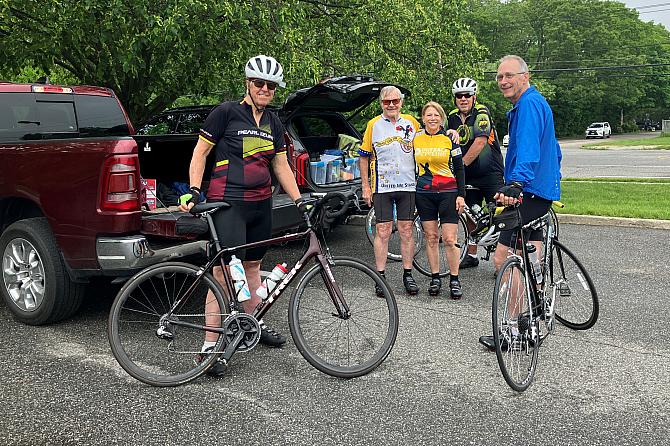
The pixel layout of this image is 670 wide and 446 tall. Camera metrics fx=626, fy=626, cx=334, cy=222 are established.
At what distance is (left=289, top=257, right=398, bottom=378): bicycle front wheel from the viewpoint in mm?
4023

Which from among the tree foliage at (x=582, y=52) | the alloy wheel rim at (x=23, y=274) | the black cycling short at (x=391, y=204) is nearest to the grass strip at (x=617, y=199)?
the black cycling short at (x=391, y=204)

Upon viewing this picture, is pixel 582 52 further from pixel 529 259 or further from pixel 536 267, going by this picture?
pixel 529 259

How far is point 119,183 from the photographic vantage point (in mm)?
4434

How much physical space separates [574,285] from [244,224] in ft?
8.23

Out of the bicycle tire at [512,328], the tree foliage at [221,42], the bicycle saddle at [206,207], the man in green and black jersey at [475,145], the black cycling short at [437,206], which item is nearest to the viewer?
the bicycle tire at [512,328]

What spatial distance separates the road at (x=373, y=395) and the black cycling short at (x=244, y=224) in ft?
2.54

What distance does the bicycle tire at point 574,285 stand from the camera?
4596 mm

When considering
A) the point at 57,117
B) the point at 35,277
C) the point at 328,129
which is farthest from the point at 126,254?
the point at 328,129

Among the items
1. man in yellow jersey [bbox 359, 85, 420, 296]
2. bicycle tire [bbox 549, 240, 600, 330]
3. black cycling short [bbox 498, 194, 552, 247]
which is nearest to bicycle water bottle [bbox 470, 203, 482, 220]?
man in yellow jersey [bbox 359, 85, 420, 296]

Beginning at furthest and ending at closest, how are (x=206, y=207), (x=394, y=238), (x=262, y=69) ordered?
(x=394, y=238)
(x=262, y=69)
(x=206, y=207)

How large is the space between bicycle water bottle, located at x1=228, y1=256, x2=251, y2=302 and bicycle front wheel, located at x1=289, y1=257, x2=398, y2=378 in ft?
1.06

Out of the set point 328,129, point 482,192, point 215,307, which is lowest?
point 215,307

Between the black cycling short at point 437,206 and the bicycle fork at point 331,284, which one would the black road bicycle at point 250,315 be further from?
the black cycling short at point 437,206

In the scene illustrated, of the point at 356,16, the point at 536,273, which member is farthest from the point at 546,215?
the point at 356,16
